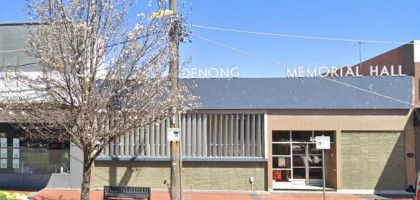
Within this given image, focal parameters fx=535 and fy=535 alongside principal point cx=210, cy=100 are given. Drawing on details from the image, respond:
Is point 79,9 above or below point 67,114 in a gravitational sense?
above

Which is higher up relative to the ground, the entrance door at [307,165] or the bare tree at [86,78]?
the bare tree at [86,78]

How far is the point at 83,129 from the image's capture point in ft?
43.1

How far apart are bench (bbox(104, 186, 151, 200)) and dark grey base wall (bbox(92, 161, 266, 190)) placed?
4.70m

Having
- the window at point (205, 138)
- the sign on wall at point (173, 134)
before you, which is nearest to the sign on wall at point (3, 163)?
the window at point (205, 138)

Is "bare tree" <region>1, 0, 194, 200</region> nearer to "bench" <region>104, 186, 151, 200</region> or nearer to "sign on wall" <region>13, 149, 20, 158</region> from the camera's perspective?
"bench" <region>104, 186, 151, 200</region>

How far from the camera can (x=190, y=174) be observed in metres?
21.9

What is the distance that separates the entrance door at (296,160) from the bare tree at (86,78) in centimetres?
944

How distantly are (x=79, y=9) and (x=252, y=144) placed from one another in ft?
35.1

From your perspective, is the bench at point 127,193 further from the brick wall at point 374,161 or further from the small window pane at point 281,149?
the brick wall at point 374,161

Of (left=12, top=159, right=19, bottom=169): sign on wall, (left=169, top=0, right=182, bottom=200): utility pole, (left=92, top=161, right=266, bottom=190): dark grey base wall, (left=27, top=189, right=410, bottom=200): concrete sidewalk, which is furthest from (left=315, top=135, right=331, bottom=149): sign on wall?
(left=12, top=159, right=19, bottom=169): sign on wall

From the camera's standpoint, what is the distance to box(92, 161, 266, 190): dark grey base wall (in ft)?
71.2

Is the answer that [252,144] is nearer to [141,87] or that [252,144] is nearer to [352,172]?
[352,172]

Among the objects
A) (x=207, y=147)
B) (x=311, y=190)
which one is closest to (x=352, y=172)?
(x=311, y=190)

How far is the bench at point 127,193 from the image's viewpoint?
17031 mm
